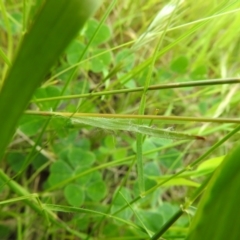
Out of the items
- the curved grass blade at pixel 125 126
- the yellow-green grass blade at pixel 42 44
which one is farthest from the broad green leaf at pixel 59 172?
the yellow-green grass blade at pixel 42 44

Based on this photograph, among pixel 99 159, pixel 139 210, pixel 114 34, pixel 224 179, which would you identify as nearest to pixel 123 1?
pixel 114 34

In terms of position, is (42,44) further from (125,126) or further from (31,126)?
(31,126)

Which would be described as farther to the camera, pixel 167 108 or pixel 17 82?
pixel 167 108

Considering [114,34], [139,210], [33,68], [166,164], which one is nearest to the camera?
[33,68]

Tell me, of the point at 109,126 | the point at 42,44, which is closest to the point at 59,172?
the point at 109,126

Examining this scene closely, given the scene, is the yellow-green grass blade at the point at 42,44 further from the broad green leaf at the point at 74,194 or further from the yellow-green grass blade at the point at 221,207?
the broad green leaf at the point at 74,194

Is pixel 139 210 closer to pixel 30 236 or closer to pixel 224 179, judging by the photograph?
pixel 30 236
